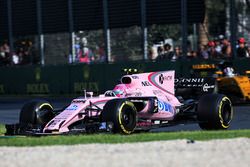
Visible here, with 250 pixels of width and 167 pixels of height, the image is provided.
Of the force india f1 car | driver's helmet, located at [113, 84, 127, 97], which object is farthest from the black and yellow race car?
driver's helmet, located at [113, 84, 127, 97]

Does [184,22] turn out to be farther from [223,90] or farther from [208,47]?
[223,90]

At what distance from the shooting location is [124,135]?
37.9 ft

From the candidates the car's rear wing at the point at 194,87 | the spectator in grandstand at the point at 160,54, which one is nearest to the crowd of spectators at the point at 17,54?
the spectator in grandstand at the point at 160,54

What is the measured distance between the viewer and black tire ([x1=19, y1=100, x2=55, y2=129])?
508 inches

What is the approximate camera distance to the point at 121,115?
11820 millimetres

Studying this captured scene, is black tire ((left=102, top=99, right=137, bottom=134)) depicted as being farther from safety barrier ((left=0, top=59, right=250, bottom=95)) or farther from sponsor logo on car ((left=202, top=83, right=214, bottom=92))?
safety barrier ((left=0, top=59, right=250, bottom=95))

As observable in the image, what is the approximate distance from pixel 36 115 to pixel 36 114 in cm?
2

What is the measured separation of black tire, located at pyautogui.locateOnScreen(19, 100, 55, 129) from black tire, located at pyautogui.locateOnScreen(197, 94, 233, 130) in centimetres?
293

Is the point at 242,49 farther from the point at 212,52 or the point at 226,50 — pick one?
the point at 212,52

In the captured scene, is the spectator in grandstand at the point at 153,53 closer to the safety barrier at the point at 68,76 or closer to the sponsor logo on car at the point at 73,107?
the safety barrier at the point at 68,76

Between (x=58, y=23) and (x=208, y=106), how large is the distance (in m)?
18.3

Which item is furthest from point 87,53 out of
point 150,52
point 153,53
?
point 153,53

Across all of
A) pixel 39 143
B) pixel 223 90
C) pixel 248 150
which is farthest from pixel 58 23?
pixel 248 150

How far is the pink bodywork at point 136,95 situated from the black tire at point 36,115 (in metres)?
0.60
